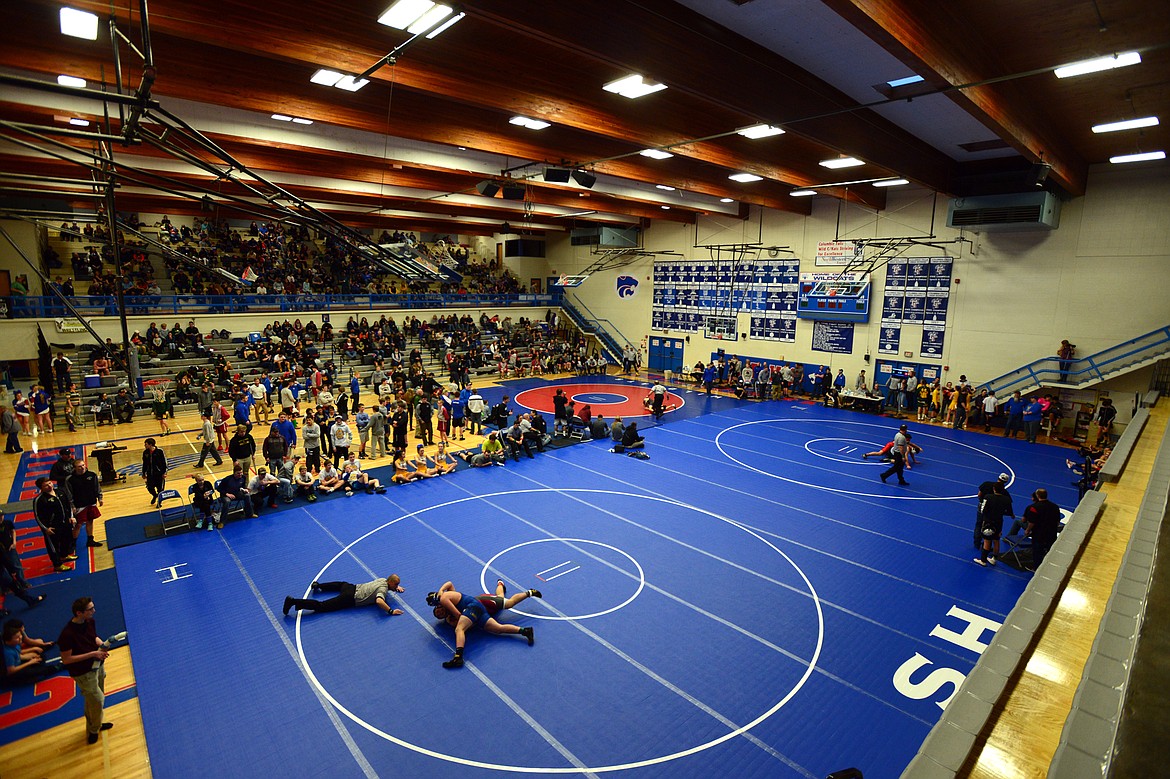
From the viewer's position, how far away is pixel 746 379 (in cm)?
2675

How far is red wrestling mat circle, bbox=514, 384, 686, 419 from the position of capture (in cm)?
2241

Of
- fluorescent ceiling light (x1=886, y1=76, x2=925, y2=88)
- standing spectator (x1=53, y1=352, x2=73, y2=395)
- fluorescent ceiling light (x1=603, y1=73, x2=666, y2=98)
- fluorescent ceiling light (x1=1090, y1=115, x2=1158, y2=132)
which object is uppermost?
fluorescent ceiling light (x1=1090, y1=115, x2=1158, y2=132)

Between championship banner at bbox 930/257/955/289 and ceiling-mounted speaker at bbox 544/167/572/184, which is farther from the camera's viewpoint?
championship banner at bbox 930/257/955/289

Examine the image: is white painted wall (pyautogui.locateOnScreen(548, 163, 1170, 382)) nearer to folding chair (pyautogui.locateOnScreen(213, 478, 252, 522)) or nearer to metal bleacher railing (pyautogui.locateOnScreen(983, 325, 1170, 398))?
metal bleacher railing (pyautogui.locateOnScreen(983, 325, 1170, 398))

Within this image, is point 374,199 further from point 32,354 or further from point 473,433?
point 32,354

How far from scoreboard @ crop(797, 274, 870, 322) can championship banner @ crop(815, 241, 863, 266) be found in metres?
0.58

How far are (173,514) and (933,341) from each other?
984 inches

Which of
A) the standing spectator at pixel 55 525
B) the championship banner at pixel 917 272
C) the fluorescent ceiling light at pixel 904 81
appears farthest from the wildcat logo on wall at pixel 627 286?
the standing spectator at pixel 55 525

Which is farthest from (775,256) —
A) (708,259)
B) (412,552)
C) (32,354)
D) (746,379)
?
(32,354)

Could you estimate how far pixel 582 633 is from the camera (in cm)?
783

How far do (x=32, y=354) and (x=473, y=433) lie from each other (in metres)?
16.9

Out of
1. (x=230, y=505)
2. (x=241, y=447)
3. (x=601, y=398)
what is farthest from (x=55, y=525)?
(x=601, y=398)

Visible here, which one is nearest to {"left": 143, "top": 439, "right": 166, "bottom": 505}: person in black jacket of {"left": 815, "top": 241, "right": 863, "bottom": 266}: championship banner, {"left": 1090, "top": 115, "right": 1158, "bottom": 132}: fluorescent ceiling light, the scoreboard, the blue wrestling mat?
the blue wrestling mat

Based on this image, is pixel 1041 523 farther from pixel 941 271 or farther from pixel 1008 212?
pixel 941 271
